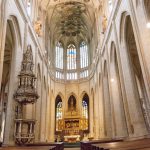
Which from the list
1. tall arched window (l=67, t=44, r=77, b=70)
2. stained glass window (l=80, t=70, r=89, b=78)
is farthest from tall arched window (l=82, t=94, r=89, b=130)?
tall arched window (l=67, t=44, r=77, b=70)

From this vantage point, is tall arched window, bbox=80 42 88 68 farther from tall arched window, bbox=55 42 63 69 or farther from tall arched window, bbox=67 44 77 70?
tall arched window, bbox=55 42 63 69

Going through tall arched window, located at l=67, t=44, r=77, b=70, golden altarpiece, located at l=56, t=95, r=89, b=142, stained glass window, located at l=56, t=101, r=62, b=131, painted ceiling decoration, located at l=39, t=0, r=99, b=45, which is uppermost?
painted ceiling decoration, located at l=39, t=0, r=99, b=45

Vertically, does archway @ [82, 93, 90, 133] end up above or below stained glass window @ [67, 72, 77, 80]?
below

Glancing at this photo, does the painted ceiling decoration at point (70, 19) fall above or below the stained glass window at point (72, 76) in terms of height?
above

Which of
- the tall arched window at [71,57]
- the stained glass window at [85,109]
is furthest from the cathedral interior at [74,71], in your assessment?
the stained glass window at [85,109]

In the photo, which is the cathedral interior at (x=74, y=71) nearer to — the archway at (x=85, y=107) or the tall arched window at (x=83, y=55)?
the tall arched window at (x=83, y=55)

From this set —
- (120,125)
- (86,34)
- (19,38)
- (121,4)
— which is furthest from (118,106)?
(86,34)

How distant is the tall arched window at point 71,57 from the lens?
28109mm

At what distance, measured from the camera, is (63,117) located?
2473 cm

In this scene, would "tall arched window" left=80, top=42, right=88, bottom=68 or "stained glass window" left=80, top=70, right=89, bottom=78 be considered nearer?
"stained glass window" left=80, top=70, right=89, bottom=78

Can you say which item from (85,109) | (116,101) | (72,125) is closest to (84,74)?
(85,109)

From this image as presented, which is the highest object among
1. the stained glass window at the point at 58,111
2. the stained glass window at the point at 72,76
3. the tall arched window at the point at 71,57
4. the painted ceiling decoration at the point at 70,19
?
the painted ceiling decoration at the point at 70,19

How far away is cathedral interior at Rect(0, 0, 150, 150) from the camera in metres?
10.1

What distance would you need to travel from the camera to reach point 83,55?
28.0m
